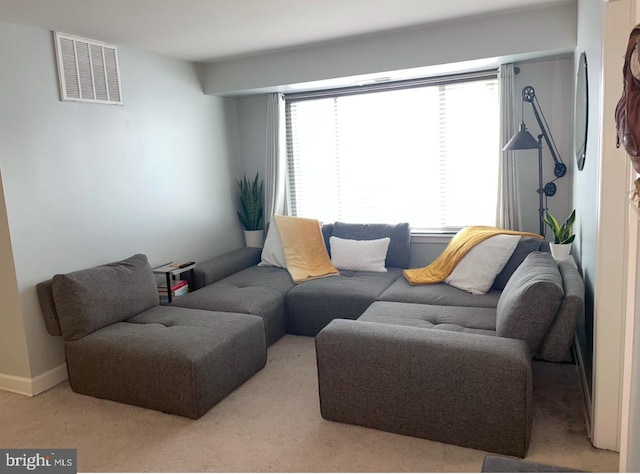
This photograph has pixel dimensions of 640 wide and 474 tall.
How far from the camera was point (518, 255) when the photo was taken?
3.27m

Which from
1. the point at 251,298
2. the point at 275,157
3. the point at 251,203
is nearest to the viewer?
the point at 251,298

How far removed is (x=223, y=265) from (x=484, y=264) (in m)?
2.12

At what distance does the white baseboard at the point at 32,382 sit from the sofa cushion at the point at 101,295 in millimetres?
339

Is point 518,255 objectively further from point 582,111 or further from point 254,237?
point 254,237

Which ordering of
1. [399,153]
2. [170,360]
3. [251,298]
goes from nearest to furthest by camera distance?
1. [170,360]
2. [251,298]
3. [399,153]

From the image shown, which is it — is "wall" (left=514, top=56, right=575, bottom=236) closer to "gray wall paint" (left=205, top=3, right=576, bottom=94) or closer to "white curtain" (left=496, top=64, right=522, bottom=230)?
"white curtain" (left=496, top=64, right=522, bottom=230)

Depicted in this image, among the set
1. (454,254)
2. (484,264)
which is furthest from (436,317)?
(454,254)

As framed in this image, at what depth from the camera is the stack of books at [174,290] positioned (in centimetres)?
361

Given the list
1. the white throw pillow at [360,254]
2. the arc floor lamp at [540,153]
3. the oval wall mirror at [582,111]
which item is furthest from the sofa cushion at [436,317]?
the arc floor lamp at [540,153]

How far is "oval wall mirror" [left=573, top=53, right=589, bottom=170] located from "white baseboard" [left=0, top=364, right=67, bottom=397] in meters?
3.52

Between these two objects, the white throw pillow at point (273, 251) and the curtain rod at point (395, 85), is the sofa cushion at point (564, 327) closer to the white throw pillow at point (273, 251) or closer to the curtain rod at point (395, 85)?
the curtain rod at point (395, 85)

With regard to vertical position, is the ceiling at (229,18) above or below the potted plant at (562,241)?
above

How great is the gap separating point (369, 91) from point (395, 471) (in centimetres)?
320

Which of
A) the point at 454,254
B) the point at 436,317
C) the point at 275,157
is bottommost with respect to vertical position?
the point at 436,317
